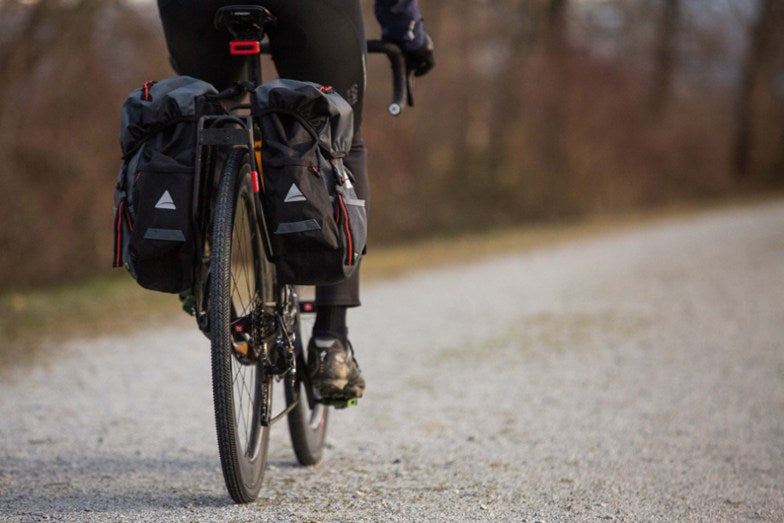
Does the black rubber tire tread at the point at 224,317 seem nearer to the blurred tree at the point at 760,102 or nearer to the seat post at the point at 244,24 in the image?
the seat post at the point at 244,24

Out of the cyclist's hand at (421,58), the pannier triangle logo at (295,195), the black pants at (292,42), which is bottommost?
the pannier triangle logo at (295,195)

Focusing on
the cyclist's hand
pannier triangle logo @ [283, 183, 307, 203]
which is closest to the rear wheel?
pannier triangle logo @ [283, 183, 307, 203]

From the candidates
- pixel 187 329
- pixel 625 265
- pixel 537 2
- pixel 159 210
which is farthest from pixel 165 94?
pixel 537 2

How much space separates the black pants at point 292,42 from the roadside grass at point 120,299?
3.47 m

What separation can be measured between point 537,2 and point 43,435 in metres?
17.0

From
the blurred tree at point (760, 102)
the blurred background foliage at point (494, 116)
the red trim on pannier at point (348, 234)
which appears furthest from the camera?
the blurred tree at point (760, 102)

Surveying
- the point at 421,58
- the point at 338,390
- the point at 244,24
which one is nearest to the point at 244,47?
the point at 244,24

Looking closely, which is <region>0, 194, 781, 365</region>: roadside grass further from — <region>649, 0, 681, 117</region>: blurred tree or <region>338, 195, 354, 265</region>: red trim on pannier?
<region>649, 0, 681, 117</region>: blurred tree

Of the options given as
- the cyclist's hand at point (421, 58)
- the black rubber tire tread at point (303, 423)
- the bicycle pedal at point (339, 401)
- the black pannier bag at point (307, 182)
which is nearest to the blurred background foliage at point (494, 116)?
the black rubber tire tread at point (303, 423)

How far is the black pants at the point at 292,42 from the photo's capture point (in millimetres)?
2777

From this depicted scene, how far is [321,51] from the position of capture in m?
2.84

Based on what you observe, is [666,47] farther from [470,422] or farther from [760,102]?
[470,422]

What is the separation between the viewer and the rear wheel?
3158mm

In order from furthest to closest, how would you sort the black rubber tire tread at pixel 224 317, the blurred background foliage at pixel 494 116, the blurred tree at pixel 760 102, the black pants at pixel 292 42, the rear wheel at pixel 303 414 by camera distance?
the blurred tree at pixel 760 102, the blurred background foliage at pixel 494 116, the rear wheel at pixel 303 414, the black pants at pixel 292 42, the black rubber tire tread at pixel 224 317
